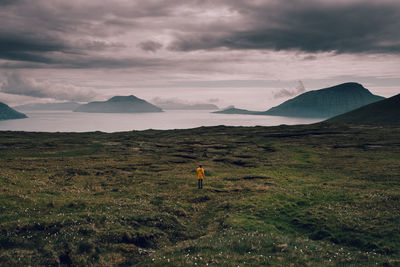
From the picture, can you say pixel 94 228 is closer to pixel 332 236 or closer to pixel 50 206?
pixel 50 206

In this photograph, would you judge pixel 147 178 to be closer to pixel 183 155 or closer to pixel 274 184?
pixel 274 184

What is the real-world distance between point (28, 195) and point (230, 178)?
1229 inches

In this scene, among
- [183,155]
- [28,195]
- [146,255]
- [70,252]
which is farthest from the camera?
[183,155]

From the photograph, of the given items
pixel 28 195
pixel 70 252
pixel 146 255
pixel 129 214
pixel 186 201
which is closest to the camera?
pixel 70 252

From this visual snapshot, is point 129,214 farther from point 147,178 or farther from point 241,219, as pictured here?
point 147,178

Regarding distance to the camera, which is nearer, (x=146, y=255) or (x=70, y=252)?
(x=70, y=252)

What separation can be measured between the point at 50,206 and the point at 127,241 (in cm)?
1066

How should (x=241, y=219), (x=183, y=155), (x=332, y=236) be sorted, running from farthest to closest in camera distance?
(x=183, y=155), (x=241, y=219), (x=332, y=236)

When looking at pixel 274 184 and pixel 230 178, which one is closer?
pixel 274 184

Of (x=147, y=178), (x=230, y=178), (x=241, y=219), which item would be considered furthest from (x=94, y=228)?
(x=230, y=178)

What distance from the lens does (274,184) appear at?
43.3 meters

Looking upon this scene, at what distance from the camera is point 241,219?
995 inches

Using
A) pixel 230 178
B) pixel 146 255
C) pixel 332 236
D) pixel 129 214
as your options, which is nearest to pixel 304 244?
pixel 332 236

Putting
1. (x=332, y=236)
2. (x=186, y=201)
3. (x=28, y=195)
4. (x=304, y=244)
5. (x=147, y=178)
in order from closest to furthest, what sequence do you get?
(x=304, y=244) < (x=332, y=236) < (x=28, y=195) < (x=186, y=201) < (x=147, y=178)
